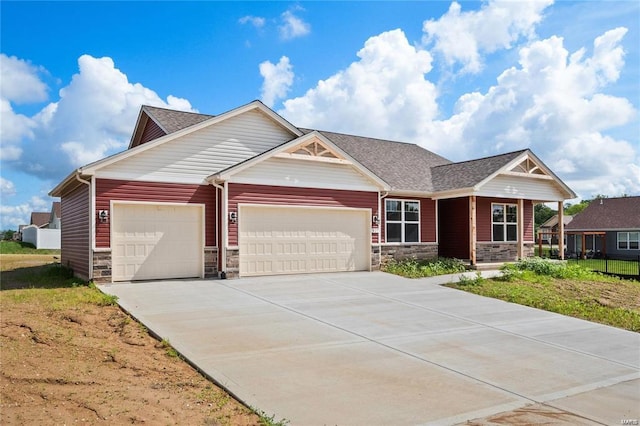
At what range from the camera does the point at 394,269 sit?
17.9m

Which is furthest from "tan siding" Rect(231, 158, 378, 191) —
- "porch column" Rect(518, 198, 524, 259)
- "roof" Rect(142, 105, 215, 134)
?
"porch column" Rect(518, 198, 524, 259)

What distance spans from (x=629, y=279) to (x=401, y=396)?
1821cm

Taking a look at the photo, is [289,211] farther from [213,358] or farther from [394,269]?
[213,358]

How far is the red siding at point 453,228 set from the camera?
2034 cm

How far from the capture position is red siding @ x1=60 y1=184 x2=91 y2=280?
1429 centimetres

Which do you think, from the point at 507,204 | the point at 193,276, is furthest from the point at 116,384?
the point at 507,204

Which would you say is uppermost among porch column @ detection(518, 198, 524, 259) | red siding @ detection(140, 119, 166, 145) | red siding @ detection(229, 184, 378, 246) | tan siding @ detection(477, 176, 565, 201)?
red siding @ detection(140, 119, 166, 145)

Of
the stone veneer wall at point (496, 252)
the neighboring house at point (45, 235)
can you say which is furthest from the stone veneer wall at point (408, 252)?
the neighboring house at point (45, 235)

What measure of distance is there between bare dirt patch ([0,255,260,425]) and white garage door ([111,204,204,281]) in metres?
4.78

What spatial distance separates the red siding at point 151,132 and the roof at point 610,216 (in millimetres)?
35084

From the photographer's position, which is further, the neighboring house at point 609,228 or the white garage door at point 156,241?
the neighboring house at point 609,228

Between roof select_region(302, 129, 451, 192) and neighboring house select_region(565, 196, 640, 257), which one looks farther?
neighboring house select_region(565, 196, 640, 257)

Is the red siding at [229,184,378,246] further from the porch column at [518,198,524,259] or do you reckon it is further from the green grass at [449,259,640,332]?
the porch column at [518,198,524,259]

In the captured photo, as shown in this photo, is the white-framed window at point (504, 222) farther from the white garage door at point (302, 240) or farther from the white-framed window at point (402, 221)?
the white garage door at point (302, 240)
